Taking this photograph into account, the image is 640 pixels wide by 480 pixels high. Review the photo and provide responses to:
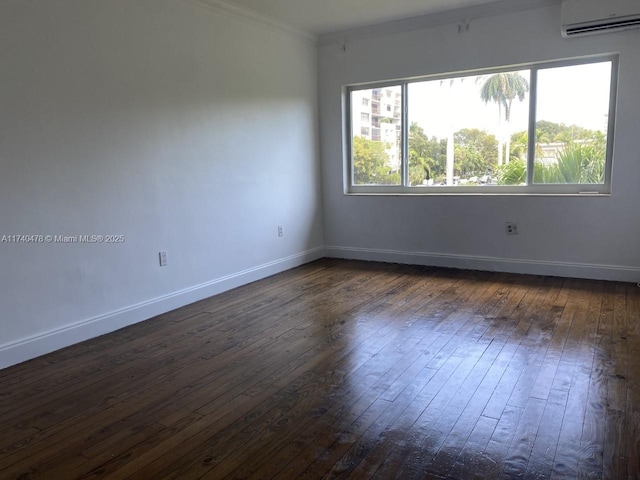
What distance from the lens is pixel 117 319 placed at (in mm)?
3463

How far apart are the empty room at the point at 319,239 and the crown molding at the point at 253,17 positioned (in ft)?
0.09

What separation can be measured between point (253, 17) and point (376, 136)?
1858mm

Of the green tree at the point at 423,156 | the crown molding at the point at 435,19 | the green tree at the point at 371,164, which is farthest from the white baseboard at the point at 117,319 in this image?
the crown molding at the point at 435,19

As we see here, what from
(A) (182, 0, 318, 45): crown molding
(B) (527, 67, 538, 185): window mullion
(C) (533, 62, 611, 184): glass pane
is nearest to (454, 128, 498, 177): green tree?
(B) (527, 67, 538, 185): window mullion

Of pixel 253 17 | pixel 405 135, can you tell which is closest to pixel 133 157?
pixel 253 17

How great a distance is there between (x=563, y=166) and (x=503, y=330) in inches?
83.9

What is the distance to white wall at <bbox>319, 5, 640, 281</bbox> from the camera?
4.17m

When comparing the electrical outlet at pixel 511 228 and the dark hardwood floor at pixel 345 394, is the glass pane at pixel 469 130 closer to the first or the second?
the electrical outlet at pixel 511 228

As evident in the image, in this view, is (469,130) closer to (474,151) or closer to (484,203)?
(474,151)

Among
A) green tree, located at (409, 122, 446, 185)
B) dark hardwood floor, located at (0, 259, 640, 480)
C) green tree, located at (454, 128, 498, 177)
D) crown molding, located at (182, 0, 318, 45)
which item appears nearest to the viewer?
dark hardwood floor, located at (0, 259, 640, 480)

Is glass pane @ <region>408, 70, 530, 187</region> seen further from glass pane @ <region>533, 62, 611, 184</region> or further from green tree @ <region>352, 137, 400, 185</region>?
green tree @ <region>352, 137, 400, 185</region>

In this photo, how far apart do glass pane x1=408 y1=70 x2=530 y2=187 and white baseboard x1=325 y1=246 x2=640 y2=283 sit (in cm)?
80

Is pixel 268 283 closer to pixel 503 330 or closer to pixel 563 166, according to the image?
pixel 503 330

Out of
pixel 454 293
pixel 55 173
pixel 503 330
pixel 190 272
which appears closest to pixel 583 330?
pixel 503 330
